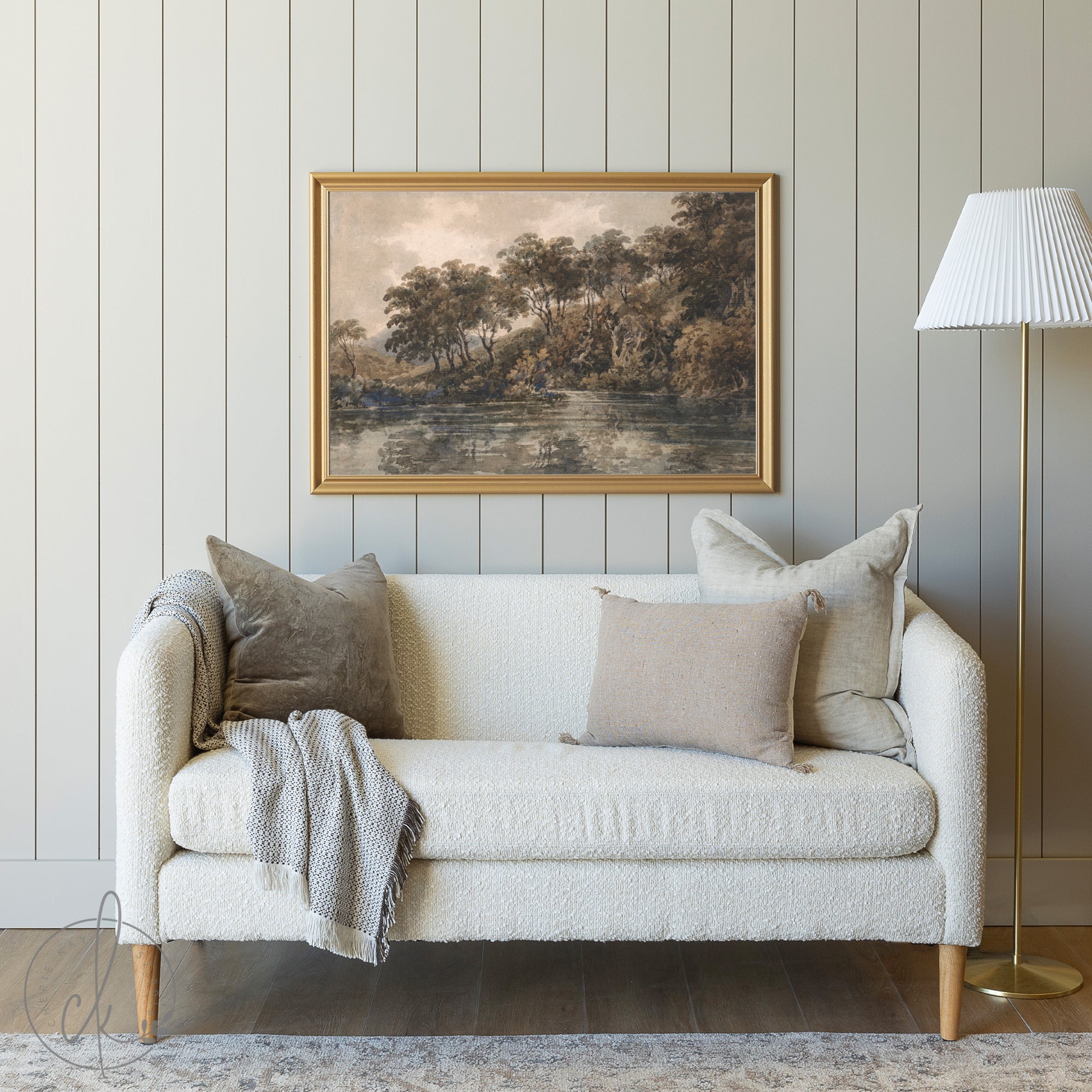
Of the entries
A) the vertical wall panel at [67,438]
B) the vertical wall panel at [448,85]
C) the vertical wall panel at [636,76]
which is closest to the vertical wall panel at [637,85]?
the vertical wall panel at [636,76]

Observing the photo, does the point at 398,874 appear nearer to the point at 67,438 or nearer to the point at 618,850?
the point at 618,850

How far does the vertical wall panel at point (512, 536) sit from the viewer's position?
2.55 meters

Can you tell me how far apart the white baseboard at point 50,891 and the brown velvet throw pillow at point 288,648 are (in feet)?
2.78

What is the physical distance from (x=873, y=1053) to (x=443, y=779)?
95 centimetres

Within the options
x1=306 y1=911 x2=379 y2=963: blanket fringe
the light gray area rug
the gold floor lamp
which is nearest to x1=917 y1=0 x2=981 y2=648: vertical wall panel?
the gold floor lamp

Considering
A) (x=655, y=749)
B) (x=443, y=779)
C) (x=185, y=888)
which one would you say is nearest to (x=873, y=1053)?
(x=655, y=749)

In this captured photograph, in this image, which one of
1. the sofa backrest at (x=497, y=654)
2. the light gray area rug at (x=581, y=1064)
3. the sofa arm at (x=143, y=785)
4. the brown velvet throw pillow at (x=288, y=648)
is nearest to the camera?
the light gray area rug at (x=581, y=1064)

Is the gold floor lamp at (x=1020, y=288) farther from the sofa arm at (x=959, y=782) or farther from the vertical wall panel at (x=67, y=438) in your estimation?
the vertical wall panel at (x=67, y=438)

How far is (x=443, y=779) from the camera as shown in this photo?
183cm

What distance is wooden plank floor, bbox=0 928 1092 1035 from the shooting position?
192 centimetres

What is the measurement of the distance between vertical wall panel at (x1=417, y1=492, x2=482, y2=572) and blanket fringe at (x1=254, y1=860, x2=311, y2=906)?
95cm

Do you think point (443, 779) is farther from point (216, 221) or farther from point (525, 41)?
point (525, 41)

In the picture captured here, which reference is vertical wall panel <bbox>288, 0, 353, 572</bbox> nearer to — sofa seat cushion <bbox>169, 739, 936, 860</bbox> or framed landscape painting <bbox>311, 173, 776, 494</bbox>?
framed landscape painting <bbox>311, 173, 776, 494</bbox>

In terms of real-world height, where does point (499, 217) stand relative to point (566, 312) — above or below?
above
